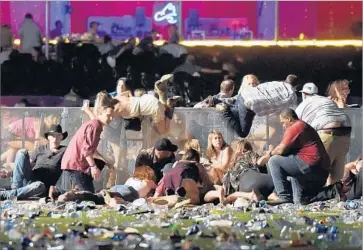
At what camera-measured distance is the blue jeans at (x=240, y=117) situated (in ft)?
26.8

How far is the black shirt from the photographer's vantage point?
819 cm

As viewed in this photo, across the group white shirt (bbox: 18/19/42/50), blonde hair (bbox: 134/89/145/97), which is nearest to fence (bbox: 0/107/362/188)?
blonde hair (bbox: 134/89/145/97)

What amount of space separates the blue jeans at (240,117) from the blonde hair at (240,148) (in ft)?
0.18

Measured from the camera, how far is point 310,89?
8.12 m

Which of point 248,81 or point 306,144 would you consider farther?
point 306,144

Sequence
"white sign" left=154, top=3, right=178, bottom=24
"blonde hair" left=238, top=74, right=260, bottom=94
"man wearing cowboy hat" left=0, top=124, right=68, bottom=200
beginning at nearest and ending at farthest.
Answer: "white sign" left=154, top=3, right=178, bottom=24
"blonde hair" left=238, top=74, right=260, bottom=94
"man wearing cowboy hat" left=0, top=124, right=68, bottom=200

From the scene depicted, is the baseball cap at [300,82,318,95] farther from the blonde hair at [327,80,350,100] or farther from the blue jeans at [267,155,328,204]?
the blue jeans at [267,155,328,204]

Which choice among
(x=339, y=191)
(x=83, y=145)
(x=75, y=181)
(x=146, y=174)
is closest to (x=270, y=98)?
(x=339, y=191)

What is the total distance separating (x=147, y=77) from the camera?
26.3ft

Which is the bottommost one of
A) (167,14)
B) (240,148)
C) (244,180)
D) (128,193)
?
(128,193)

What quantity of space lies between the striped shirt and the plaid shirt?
10 cm

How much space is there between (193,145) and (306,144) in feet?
3.04

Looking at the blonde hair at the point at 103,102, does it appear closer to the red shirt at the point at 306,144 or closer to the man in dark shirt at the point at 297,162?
the man in dark shirt at the point at 297,162

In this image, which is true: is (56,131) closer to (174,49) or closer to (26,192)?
(26,192)
